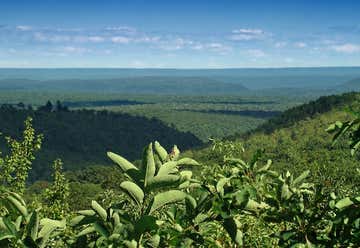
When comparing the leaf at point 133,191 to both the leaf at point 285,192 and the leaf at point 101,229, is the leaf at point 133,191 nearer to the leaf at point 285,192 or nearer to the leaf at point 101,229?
the leaf at point 101,229

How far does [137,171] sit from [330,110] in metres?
203

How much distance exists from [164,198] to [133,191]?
222 mm

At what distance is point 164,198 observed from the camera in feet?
11.6

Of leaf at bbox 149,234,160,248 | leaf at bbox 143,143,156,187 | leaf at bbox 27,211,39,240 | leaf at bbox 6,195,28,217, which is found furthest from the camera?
leaf at bbox 6,195,28,217

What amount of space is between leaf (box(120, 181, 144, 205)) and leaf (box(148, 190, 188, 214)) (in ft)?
0.29

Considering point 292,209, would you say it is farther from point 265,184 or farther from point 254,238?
point 254,238

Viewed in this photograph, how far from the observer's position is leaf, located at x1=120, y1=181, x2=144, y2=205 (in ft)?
11.1

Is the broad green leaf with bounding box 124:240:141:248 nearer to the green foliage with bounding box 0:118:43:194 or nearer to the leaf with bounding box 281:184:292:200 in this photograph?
the leaf with bounding box 281:184:292:200

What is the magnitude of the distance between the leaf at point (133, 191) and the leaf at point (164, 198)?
0.29ft

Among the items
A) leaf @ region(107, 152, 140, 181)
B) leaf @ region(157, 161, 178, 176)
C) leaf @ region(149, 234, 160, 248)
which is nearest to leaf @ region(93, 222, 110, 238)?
leaf @ region(149, 234, 160, 248)

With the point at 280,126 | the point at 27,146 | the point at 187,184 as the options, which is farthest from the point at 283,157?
the point at 187,184

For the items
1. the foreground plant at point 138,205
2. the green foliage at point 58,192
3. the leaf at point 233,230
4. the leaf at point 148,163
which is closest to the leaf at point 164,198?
the foreground plant at point 138,205

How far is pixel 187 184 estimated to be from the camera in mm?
3979

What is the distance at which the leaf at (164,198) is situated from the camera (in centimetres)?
349
